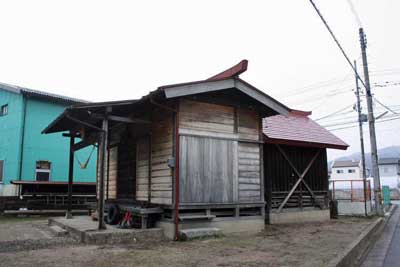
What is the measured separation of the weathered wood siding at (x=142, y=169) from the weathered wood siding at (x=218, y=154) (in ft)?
5.37

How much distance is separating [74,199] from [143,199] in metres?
8.86

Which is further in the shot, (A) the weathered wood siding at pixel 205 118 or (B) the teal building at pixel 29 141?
(B) the teal building at pixel 29 141

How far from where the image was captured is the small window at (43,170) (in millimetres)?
18875

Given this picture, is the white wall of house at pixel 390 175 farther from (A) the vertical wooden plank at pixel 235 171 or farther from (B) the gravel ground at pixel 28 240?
(B) the gravel ground at pixel 28 240

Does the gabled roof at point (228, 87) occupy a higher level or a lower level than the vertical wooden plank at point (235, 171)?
higher

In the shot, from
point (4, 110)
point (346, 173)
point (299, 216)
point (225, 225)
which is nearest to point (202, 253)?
point (225, 225)

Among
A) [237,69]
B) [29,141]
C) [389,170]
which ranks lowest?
[389,170]

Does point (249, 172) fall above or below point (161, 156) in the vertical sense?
below

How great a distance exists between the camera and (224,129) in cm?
939

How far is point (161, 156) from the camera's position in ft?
29.4

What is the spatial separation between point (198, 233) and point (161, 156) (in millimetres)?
2158

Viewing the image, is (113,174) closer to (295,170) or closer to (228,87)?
(228,87)

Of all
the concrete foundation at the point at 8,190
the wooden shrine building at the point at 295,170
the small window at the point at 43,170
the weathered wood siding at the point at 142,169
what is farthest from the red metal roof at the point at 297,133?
the concrete foundation at the point at 8,190

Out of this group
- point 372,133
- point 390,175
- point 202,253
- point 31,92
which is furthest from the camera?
point 390,175
